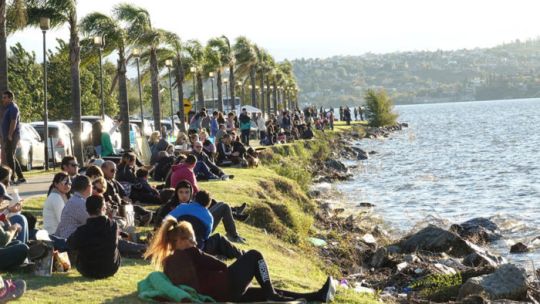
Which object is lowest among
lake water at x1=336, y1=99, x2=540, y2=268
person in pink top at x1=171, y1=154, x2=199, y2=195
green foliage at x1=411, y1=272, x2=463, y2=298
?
lake water at x1=336, y1=99, x2=540, y2=268

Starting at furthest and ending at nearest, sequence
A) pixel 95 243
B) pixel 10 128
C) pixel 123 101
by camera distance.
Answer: pixel 123 101 → pixel 10 128 → pixel 95 243

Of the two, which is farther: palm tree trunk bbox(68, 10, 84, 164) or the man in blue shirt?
palm tree trunk bbox(68, 10, 84, 164)

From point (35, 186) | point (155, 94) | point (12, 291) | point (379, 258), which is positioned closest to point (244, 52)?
point (155, 94)

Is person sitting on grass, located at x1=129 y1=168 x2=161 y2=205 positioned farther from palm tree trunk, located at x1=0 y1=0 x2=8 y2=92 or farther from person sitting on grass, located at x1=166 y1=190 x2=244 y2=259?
palm tree trunk, located at x1=0 y1=0 x2=8 y2=92

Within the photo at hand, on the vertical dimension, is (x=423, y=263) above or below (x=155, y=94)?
below

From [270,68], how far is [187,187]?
3312 inches

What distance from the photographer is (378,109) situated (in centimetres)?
10606

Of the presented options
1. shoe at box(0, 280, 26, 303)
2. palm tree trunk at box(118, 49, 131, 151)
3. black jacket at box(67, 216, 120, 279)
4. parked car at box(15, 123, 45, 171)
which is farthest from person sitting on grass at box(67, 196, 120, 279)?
palm tree trunk at box(118, 49, 131, 151)

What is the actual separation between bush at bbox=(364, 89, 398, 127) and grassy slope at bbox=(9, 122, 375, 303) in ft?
246

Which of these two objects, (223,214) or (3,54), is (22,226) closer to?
(223,214)

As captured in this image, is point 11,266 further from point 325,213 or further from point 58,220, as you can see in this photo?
point 325,213

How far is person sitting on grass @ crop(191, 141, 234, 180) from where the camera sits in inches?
952

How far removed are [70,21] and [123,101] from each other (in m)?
7.68

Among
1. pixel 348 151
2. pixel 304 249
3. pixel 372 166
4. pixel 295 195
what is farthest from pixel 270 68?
pixel 304 249
